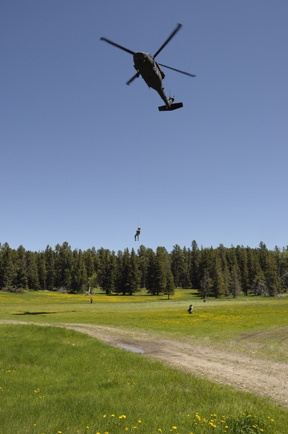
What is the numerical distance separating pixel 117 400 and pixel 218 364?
9.15 metres

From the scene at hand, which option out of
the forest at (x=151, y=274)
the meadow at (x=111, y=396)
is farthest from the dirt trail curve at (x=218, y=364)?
the forest at (x=151, y=274)

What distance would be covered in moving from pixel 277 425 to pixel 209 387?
13.3 ft

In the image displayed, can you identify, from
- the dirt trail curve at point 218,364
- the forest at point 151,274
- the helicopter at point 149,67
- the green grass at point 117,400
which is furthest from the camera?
the forest at point 151,274

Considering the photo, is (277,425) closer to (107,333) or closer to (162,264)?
(107,333)

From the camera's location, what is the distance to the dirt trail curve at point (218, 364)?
573 inches

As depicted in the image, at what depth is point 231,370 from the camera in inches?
689

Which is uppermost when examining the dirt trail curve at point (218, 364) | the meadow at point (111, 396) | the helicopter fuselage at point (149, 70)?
the helicopter fuselage at point (149, 70)

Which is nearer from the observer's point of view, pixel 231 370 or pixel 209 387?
pixel 209 387

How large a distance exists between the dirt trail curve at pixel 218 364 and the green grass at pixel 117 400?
1.50 metres

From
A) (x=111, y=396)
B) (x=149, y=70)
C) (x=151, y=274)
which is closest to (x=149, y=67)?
(x=149, y=70)

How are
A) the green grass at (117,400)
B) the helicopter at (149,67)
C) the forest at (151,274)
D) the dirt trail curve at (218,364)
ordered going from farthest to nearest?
the forest at (151,274)
the helicopter at (149,67)
the dirt trail curve at (218,364)
the green grass at (117,400)

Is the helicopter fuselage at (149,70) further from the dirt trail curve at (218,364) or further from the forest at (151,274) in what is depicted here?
the forest at (151,274)

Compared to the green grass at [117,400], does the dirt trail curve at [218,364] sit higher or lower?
lower

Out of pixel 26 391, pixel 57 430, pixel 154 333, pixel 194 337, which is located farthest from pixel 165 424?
pixel 154 333
